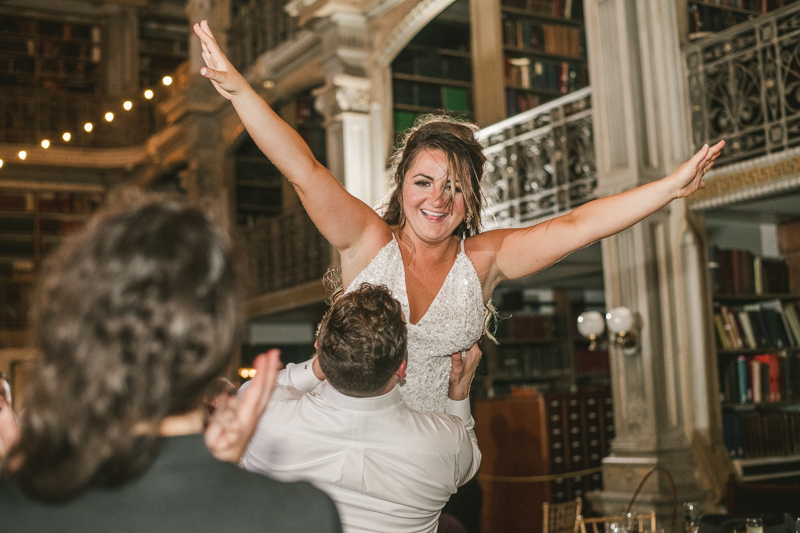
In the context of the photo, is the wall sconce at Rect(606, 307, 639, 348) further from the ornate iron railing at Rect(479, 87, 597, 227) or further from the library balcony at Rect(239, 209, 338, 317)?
the library balcony at Rect(239, 209, 338, 317)

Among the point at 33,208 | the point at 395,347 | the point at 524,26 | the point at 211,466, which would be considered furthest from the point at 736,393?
the point at 33,208

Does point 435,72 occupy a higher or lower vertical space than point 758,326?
higher

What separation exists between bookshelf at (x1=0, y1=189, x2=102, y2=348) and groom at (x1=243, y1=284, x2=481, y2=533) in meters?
11.1

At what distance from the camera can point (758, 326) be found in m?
5.86

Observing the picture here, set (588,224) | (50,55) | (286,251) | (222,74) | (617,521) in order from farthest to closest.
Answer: (50,55)
(286,251)
(617,521)
(588,224)
(222,74)

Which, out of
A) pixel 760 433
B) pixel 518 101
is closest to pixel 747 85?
pixel 518 101

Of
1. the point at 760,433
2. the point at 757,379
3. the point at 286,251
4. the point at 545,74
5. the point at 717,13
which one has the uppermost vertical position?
the point at 545,74

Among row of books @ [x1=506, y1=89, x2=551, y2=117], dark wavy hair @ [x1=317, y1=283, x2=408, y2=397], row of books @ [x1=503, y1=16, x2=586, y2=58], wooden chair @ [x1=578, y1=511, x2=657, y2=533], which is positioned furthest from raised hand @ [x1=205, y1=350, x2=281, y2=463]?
row of books @ [x1=503, y1=16, x2=586, y2=58]

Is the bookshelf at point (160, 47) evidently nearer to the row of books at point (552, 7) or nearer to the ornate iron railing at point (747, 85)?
the row of books at point (552, 7)

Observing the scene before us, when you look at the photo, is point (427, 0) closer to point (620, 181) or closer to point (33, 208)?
point (620, 181)

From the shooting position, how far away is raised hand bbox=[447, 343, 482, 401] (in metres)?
1.97

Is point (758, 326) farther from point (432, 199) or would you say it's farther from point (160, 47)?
point (160, 47)

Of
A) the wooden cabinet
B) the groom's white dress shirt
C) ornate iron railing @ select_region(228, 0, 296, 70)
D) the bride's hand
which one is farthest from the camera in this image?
ornate iron railing @ select_region(228, 0, 296, 70)

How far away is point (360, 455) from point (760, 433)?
5.01 m
